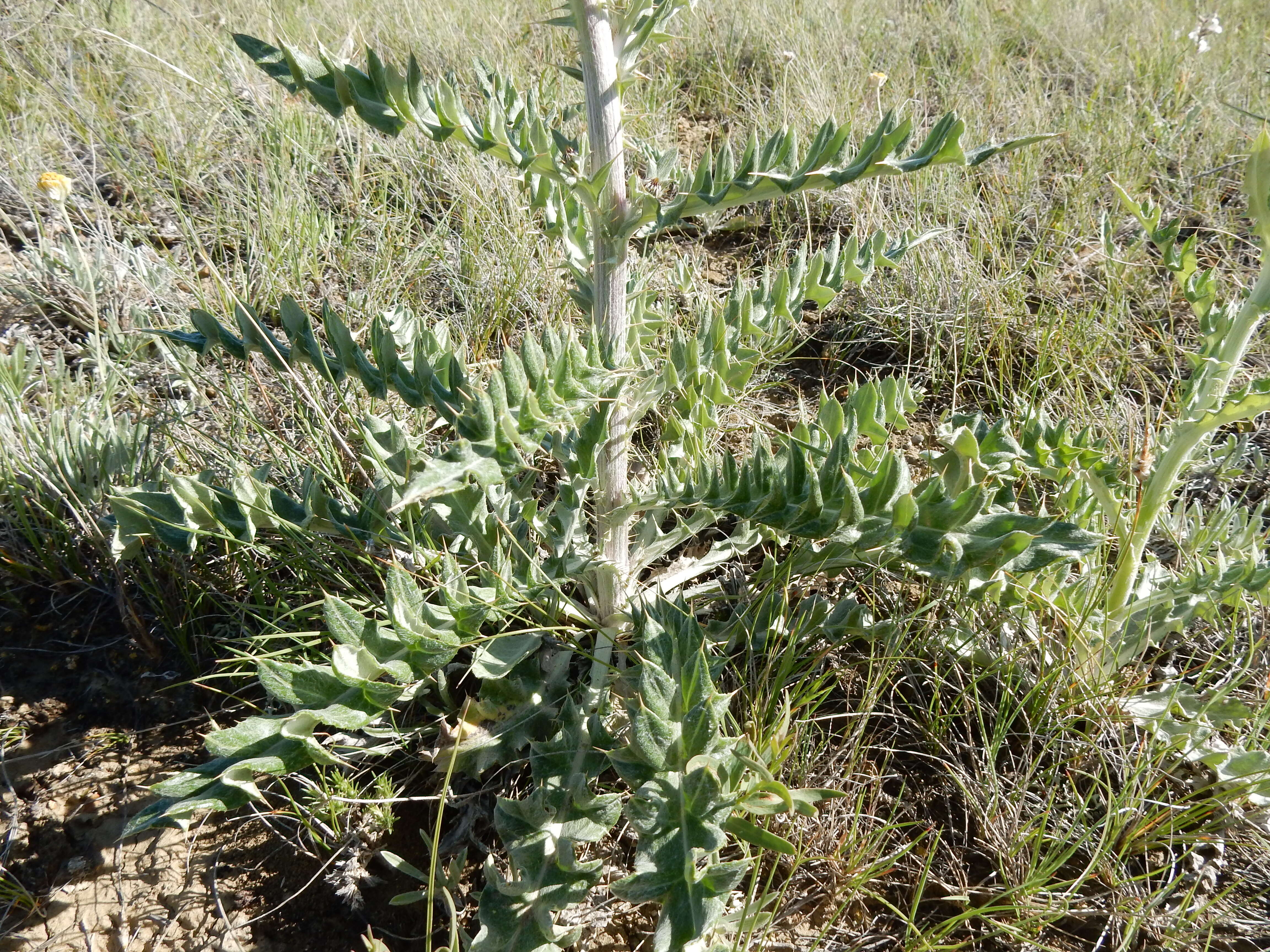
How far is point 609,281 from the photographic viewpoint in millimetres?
1696

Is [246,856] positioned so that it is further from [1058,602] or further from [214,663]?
[1058,602]

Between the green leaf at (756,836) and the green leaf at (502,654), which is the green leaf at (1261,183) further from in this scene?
the green leaf at (502,654)

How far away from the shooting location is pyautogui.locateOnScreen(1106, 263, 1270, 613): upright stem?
155 centimetres

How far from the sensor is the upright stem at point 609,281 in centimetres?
150

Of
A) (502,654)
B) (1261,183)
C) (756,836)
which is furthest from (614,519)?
(1261,183)

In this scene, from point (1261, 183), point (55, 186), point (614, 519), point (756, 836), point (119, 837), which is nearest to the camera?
point (756, 836)

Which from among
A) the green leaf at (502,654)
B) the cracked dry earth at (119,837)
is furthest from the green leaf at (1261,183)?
the cracked dry earth at (119,837)

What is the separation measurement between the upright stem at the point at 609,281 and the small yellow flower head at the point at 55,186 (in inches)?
79.2

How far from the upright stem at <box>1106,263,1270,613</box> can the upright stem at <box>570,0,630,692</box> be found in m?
1.08

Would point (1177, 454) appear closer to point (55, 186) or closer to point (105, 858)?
point (105, 858)

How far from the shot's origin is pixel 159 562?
6.85ft

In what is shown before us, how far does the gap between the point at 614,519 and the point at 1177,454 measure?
1157 millimetres

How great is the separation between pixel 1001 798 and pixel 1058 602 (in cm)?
46

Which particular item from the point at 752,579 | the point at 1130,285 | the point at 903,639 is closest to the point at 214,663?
the point at 752,579
